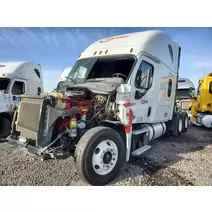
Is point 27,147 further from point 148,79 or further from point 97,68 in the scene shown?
point 148,79

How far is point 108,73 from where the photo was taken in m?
5.14

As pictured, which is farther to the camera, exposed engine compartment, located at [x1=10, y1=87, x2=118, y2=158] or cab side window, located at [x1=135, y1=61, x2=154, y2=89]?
cab side window, located at [x1=135, y1=61, x2=154, y2=89]

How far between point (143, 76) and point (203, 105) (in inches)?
261

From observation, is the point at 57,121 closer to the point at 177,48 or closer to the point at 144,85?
the point at 144,85

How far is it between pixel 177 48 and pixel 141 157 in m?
4.25

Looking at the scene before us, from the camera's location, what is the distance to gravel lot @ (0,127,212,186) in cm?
351

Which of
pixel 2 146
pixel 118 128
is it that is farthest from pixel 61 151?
pixel 2 146

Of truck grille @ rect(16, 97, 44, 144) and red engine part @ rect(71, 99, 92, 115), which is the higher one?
red engine part @ rect(71, 99, 92, 115)

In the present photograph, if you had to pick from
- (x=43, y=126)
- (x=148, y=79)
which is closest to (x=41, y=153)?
(x=43, y=126)

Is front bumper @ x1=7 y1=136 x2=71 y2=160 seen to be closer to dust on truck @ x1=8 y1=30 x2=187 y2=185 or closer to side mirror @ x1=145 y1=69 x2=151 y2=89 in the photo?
dust on truck @ x1=8 y1=30 x2=187 y2=185

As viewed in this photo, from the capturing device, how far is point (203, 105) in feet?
31.9

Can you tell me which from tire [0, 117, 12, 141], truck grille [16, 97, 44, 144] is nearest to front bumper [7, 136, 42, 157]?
truck grille [16, 97, 44, 144]

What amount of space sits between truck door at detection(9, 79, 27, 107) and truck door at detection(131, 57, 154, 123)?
4995mm

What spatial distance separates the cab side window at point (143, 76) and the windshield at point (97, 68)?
0.27 m
